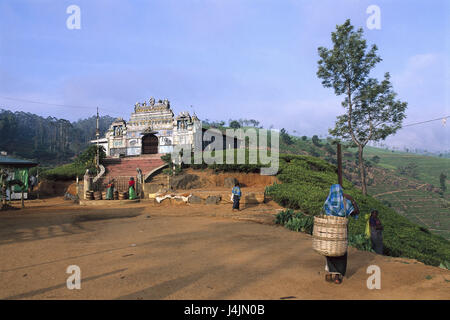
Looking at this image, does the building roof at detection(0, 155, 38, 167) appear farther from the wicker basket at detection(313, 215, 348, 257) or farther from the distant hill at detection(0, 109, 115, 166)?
the distant hill at detection(0, 109, 115, 166)

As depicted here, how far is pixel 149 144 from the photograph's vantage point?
32125 mm

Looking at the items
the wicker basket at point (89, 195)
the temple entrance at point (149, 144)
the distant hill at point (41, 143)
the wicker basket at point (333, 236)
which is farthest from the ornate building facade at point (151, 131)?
the distant hill at point (41, 143)

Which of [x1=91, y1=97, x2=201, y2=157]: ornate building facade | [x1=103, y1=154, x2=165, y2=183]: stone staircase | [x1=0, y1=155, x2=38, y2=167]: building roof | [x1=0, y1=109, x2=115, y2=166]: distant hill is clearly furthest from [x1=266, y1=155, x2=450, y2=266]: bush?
[x1=0, y1=109, x2=115, y2=166]: distant hill

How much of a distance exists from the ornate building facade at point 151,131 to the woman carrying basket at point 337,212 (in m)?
25.9

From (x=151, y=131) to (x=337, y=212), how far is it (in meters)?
29.0

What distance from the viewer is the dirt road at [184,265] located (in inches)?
155

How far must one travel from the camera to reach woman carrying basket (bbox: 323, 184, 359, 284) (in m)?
4.36

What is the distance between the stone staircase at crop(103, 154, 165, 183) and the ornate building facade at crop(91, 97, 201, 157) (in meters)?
4.11

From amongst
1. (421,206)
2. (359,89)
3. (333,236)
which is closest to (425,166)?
(421,206)

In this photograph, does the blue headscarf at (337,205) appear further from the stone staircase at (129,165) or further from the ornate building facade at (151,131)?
the ornate building facade at (151,131)

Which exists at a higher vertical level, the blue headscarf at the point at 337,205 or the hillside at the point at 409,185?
the blue headscarf at the point at 337,205

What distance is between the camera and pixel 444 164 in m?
91.8
